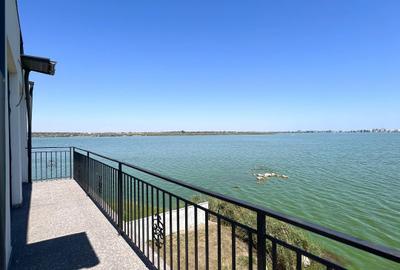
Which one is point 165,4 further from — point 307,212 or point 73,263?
point 307,212

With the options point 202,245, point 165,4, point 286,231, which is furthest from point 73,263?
point 165,4

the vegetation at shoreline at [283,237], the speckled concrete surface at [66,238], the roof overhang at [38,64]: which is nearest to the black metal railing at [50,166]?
the roof overhang at [38,64]

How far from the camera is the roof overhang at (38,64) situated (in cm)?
525

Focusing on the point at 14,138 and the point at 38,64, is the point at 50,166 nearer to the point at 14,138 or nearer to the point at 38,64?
the point at 38,64

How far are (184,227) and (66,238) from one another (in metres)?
2.17

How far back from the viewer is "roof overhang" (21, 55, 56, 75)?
525 centimetres

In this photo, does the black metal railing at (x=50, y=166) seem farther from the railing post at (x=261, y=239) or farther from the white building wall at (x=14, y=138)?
the railing post at (x=261, y=239)

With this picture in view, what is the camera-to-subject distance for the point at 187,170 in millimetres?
19359

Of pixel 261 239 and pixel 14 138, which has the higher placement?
pixel 14 138

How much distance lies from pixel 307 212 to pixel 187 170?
10.3m

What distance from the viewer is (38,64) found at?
17.9ft

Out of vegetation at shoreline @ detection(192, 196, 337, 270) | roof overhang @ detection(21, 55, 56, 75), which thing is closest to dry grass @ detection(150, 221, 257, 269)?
vegetation at shoreline @ detection(192, 196, 337, 270)

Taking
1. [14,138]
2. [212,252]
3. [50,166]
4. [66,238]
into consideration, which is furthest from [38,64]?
[212,252]

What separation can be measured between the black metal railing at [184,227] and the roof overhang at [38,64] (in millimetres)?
2059
